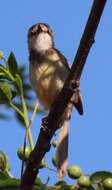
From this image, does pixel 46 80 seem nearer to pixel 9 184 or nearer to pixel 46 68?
pixel 46 68

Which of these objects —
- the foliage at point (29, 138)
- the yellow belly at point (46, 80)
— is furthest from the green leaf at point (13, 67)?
the yellow belly at point (46, 80)

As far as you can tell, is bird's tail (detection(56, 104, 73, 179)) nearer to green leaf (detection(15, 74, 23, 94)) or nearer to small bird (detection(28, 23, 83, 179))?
small bird (detection(28, 23, 83, 179))

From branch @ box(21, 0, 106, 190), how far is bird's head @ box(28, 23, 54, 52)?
2.23 metres

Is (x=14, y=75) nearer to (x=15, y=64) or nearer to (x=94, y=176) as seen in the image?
(x=15, y=64)

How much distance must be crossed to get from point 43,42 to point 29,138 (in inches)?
85.9

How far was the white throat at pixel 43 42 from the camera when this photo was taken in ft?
13.2

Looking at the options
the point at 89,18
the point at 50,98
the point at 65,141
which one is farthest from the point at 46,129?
the point at 50,98

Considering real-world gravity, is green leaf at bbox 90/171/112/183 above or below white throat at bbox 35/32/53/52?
below

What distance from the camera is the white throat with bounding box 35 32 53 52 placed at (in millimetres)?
4027

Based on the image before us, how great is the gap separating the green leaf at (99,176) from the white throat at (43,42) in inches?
85.4

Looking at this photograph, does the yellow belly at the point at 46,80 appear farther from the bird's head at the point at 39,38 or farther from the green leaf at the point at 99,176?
the green leaf at the point at 99,176

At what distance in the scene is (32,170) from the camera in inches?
72.0

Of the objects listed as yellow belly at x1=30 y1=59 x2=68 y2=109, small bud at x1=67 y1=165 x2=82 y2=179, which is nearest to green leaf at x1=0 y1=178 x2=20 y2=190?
small bud at x1=67 y1=165 x2=82 y2=179

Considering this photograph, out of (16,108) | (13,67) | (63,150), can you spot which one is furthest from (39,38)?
(16,108)
